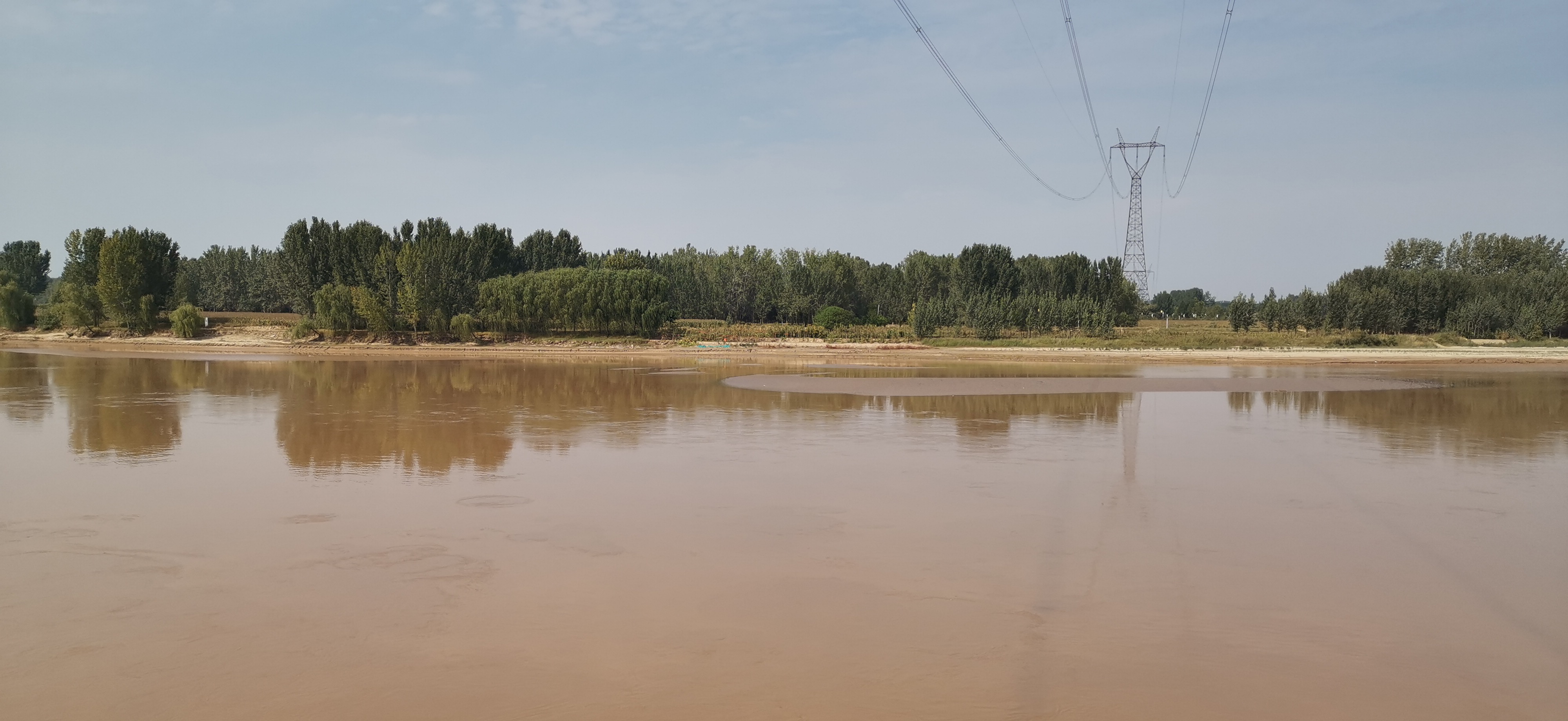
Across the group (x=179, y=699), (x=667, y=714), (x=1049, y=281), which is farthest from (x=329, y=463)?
(x=1049, y=281)

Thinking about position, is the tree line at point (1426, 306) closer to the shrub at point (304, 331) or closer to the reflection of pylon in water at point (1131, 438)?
the reflection of pylon in water at point (1131, 438)

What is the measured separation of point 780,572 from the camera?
871cm

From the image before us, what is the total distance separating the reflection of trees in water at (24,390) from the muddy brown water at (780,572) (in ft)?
9.23

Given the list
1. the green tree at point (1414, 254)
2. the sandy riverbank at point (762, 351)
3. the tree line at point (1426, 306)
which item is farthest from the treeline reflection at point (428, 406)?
the green tree at point (1414, 254)

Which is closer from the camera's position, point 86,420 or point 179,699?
point 179,699

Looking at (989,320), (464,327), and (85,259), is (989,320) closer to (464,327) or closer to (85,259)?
(464,327)

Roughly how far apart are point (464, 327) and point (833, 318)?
25.5 metres

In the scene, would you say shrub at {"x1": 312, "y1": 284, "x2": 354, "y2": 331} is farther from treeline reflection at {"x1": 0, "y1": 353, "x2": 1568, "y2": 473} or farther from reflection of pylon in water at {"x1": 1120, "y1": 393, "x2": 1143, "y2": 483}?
reflection of pylon in water at {"x1": 1120, "y1": 393, "x2": 1143, "y2": 483}

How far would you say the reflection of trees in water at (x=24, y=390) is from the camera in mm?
21203

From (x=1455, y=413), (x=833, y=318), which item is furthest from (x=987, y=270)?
(x=1455, y=413)

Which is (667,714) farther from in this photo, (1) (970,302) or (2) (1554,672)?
(1) (970,302)

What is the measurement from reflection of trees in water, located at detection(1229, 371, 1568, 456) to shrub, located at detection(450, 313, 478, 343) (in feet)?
151

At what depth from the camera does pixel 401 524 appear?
1045 centimetres

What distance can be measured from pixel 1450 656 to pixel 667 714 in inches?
219
